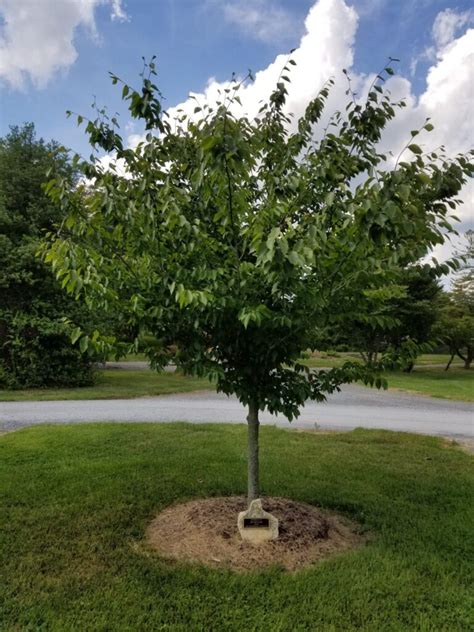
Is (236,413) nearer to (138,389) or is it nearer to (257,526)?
(138,389)

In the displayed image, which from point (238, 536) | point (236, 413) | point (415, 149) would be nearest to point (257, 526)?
point (238, 536)

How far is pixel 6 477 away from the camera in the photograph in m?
5.02

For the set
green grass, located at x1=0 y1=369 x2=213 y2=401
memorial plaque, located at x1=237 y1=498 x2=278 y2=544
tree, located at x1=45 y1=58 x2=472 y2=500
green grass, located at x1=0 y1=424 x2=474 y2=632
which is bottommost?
green grass, located at x1=0 y1=424 x2=474 y2=632

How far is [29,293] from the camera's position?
521 inches

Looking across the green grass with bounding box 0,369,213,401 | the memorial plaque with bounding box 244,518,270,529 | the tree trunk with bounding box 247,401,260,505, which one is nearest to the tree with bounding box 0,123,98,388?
the green grass with bounding box 0,369,213,401

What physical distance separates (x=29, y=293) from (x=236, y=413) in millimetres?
6987

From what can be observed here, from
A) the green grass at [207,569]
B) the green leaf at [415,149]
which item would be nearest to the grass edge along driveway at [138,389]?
the green grass at [207,569]

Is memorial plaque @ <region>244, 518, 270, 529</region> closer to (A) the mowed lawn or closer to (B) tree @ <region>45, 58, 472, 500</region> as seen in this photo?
(B) tree @ <region>45, 58, 472, 500</region>

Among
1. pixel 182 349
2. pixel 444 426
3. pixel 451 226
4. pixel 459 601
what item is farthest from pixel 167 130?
pixel 444 426

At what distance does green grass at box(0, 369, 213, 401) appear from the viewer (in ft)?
39.0

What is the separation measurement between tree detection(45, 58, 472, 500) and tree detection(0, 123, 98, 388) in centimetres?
1013

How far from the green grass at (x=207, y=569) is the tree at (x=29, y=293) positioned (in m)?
6.77

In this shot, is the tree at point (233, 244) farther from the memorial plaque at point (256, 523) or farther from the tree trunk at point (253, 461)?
the memorial plaque at point (256, 523)

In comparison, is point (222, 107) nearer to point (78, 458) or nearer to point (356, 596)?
point (356, 596)
